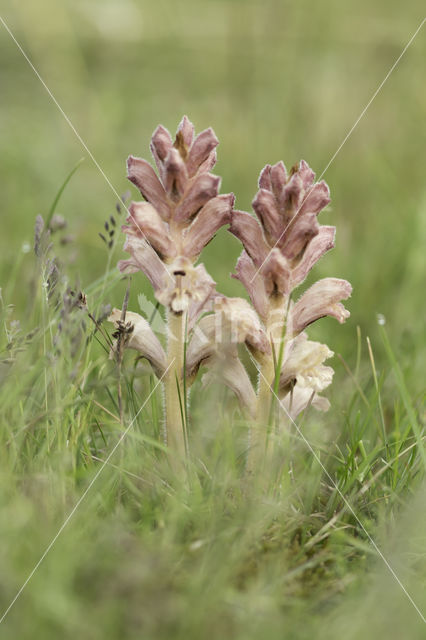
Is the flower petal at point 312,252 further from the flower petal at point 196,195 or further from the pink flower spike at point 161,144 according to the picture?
the pink flower spike at point 161,144

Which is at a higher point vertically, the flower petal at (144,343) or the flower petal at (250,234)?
the flower petal at (250,234)

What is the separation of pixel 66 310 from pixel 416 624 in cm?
116

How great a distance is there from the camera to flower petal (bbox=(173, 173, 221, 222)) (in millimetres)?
1999

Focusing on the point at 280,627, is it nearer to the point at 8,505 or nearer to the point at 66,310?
the point at 8,505

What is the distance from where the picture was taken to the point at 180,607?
57.3 inches

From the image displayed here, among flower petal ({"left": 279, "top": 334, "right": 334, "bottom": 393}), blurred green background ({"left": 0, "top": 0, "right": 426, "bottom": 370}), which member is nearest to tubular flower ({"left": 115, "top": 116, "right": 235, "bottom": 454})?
flower petal ({"left": 279, "top": 334, "right": 334, "bottom": 393})

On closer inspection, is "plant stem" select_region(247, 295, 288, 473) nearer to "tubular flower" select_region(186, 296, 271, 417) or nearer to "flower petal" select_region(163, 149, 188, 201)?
"tubular flower" select_region(186, 296, 271, 417)

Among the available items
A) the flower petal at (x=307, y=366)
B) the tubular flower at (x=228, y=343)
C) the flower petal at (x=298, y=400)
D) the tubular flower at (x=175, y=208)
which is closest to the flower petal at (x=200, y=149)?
the tubular flower at (x=175, y=208)

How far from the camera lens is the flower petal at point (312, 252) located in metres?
2.14

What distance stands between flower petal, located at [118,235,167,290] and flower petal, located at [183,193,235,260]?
11 cm

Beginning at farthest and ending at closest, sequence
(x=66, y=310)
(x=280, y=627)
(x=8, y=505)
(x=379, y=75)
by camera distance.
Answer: (x=379, y=75)
(x=66, y=310)
(x=8, y=505)
(x=280, y=627)

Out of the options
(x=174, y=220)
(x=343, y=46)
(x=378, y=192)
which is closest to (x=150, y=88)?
(x=343, y=46)

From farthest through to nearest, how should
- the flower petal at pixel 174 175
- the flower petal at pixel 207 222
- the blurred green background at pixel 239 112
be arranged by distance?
the blurred green background at pixel 239 112 < the flower petal at pixel 207 222 < the flower petal at pixel 174 175

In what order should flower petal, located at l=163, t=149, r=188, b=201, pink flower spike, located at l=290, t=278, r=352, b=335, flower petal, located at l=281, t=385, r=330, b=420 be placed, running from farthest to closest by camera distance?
flower petal, located at l=281, t=385, r=330, b=420 < pink flower spike, located at l=290, t=278, r=352, b=335 < flower petal, located at l=163, t=149, r=188, b=201
